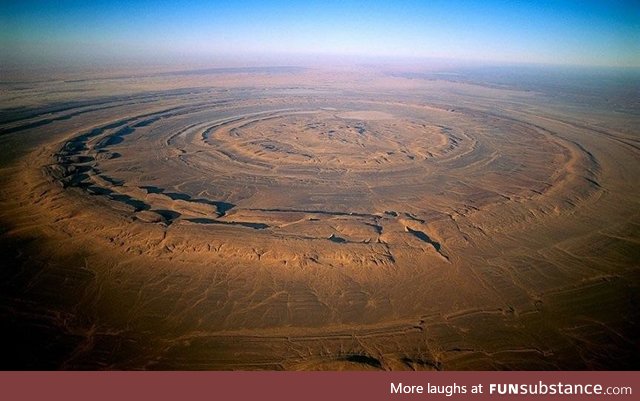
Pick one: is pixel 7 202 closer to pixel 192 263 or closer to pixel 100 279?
pixel 100 279

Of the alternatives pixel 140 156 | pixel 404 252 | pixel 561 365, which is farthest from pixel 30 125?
pixel 561 365

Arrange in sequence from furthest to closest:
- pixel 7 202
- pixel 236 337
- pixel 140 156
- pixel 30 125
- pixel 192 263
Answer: pixel 30 125 < pixel 140 156 < pixel 7 202 < pixel 192 263 < pixel 236 337

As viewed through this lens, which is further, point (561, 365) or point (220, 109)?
point (220, 109)

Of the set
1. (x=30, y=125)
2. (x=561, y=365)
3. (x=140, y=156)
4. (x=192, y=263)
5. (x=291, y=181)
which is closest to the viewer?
(x=561, y=365)

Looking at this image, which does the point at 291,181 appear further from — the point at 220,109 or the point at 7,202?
the point at 220,109

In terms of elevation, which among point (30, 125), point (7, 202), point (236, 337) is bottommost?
point (236, 337)

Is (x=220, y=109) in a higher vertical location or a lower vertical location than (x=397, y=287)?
higher
